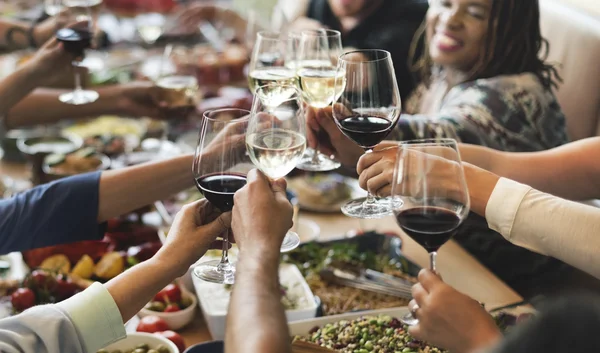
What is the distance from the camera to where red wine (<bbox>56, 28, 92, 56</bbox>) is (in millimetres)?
2176

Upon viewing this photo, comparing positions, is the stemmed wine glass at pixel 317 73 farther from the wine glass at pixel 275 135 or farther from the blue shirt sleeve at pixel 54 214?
the blue shirt sleeve at pixel 54 214

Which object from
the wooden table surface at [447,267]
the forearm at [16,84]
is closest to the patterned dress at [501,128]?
the wooden table surface at [447,267]

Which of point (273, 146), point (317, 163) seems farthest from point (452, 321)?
point (317, 163)

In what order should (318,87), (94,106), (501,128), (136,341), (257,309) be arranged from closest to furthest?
1. (257,309)
2. (136,341)
3. (318,87)
4. (501,128)
5. (94,106)

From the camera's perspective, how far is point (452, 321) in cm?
101

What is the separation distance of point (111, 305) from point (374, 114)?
0.60m

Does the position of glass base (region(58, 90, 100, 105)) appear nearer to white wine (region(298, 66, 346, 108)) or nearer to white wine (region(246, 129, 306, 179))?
white wine (region(298, 66, 346, 108))

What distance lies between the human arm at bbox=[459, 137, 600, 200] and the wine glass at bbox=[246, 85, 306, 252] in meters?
0.72

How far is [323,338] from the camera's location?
1.52 m

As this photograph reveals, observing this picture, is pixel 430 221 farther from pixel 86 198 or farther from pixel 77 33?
pixel 77 33

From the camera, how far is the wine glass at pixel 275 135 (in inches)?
47.3

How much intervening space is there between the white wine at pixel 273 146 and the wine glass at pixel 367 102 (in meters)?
0.22

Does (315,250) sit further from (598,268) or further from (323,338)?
(598,268)

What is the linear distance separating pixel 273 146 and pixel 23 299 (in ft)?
2.80
